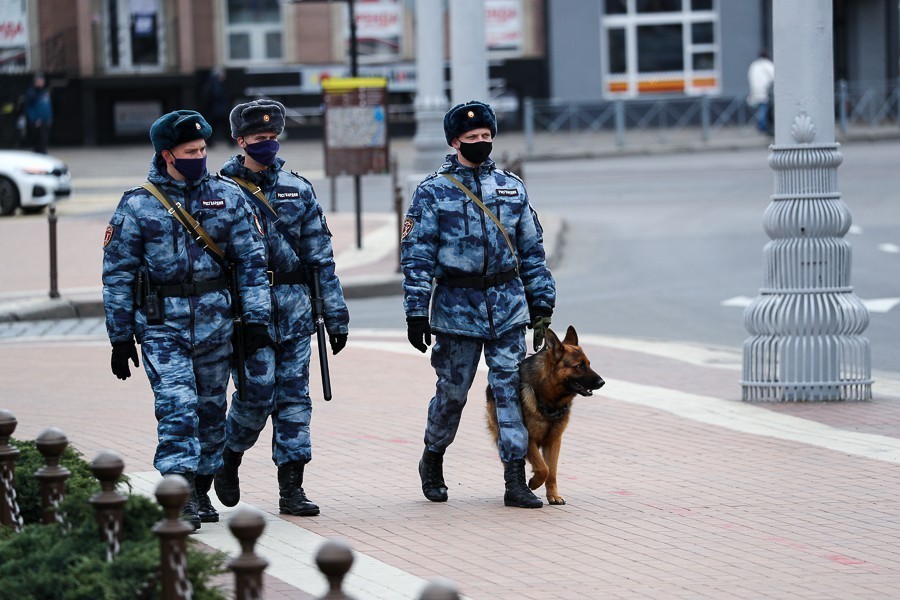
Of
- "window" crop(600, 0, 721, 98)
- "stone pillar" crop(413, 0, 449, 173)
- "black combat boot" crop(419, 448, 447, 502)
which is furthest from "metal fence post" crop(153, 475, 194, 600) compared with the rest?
"window" crop(600, 0, 721, 98)

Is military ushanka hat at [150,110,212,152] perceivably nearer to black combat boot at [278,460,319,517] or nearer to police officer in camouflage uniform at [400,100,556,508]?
police officer in camouflage uniform at [400,100,556,508]

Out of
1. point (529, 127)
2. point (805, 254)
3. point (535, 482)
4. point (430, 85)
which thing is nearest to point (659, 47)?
point (529, 127)

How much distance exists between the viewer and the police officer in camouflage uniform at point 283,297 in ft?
24.3

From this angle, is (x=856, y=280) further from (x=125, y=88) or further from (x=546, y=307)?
(x=125, y=88)

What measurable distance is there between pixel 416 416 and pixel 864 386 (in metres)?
3.03

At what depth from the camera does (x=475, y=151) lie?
7.63m

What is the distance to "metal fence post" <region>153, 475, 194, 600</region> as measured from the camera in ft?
14.9

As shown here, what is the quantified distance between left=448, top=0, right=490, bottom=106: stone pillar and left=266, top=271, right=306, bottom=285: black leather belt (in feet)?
35.8

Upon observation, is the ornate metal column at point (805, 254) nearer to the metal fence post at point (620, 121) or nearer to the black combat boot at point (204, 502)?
the black combat boot at point (204, 502)

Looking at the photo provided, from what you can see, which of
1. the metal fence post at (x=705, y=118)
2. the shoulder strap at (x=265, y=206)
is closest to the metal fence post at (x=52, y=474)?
the shoulder strap at (x=265, y=206)

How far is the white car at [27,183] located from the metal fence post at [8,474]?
64.2 feet

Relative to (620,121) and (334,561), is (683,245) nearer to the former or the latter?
(620,121)

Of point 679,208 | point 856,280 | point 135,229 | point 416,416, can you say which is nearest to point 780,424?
point 416,416

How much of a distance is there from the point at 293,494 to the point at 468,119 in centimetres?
192
